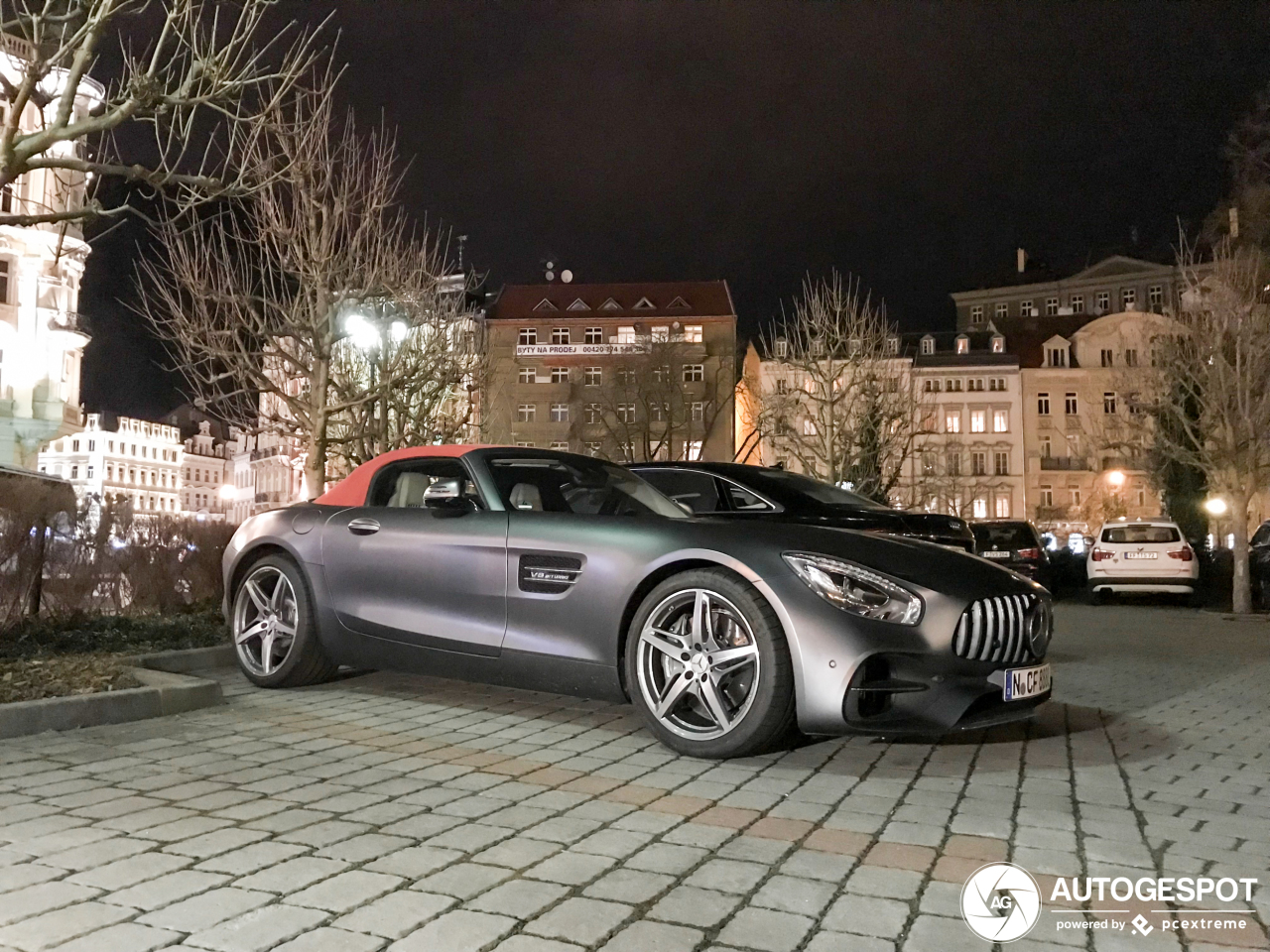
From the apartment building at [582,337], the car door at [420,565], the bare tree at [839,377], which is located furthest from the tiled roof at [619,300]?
the car door at [420,565]

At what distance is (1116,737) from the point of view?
5445 mm

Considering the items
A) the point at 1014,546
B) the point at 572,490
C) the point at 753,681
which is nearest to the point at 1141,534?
the point at 1014,546

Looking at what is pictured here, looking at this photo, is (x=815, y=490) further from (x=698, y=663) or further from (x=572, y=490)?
(x=698, y=663)

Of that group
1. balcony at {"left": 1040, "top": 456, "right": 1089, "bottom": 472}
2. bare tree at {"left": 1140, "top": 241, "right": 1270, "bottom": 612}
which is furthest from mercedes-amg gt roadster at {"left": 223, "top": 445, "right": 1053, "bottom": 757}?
balcony at {"left": 1040, "top": 456, "right": 1089, "bottom": 472}

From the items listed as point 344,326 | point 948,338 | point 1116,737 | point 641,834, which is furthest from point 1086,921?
point 948,338

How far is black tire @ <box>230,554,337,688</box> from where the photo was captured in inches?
242

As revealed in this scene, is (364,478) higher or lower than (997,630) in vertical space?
higher

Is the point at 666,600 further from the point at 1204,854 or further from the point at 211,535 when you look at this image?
the point at 211,535

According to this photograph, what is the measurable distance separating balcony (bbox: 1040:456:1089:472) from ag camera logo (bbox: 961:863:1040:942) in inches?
2716

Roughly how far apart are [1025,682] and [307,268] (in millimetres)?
12027

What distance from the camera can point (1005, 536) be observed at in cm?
1828

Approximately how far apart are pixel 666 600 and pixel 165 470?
461ft

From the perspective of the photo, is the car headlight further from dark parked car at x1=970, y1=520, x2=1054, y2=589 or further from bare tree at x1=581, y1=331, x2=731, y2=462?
bare tree at x1=581, y1=331, x2=731, y2=462

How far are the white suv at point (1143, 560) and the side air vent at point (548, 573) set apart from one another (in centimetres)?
1610
